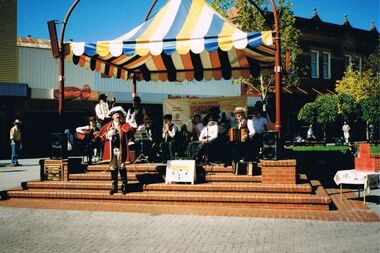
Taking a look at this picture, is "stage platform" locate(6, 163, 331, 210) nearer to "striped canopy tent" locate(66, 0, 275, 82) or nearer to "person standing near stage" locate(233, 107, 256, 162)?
"person standing near stage" locate(233, 107, 256, 162)

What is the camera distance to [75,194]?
870cm

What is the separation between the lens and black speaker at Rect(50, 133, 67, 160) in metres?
9.59

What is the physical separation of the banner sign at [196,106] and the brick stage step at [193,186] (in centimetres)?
567

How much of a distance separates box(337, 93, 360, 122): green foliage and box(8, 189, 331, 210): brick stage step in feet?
52.3

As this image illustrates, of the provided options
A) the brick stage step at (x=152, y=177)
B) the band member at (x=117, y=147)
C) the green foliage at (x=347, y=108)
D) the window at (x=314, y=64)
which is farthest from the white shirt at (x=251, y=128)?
the window at (x=314, y=64)

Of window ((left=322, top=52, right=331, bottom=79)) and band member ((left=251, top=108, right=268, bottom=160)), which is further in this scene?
window ((left=322, top=52, right=331, bottom=79))

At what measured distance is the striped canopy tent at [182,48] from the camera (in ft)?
28.3

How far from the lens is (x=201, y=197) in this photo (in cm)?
800

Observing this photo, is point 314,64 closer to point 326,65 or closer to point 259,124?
point 326,65

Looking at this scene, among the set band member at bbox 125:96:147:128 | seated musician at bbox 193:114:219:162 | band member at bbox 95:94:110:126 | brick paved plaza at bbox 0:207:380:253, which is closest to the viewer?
brick paved plaza at bbox 0:207:380:253

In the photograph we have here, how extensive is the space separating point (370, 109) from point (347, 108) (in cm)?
213

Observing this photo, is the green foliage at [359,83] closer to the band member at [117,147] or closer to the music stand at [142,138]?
the music stand at [142,138]

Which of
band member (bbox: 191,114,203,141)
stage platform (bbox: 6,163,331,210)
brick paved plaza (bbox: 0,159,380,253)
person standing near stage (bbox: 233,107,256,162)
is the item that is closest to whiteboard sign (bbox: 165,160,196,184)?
stage platform (bbox: 6,163,331,210)

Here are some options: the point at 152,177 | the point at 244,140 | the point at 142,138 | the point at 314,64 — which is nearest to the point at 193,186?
the point at 152,177
